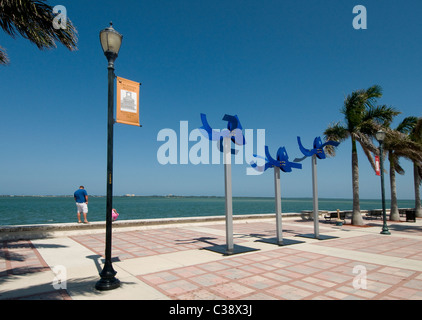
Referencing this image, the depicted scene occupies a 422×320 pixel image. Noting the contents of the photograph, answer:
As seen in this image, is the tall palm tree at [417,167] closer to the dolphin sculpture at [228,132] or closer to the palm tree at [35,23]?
the dolphin sculpture at [228,132]

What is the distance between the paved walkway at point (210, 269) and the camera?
16.2ft

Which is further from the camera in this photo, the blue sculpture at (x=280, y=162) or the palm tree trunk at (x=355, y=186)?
the palm tree trunk at (x=355, y=186)

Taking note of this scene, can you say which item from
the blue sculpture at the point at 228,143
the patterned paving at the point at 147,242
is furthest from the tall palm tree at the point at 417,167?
the blue sculpture at the point at 228,143

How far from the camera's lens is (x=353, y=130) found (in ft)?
52.6

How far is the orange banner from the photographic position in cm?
571

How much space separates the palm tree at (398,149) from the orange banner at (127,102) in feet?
51.7

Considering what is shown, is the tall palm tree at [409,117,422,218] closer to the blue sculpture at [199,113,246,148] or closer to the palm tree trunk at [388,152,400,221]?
the palm tree trunk at [388,152,400,221]

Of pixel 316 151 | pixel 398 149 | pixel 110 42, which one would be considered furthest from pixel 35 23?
pixel 398 149

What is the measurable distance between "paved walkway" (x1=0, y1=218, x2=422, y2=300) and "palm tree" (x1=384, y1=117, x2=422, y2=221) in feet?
26.3

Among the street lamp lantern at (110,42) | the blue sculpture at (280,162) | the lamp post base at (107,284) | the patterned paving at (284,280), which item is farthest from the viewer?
the blue sculpture at (280,162)

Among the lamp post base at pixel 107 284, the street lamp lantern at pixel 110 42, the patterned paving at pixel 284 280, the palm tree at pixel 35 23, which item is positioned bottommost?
the patterned paving at pixel 284 280

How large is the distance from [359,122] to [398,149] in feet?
14.5

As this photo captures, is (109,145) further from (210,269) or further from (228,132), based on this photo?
(228,132)

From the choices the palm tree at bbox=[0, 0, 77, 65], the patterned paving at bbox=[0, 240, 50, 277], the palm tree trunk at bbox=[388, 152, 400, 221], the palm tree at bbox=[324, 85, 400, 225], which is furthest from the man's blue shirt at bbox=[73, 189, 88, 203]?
the palm tree trunk at bbox=[388, 152, 400, 221]
